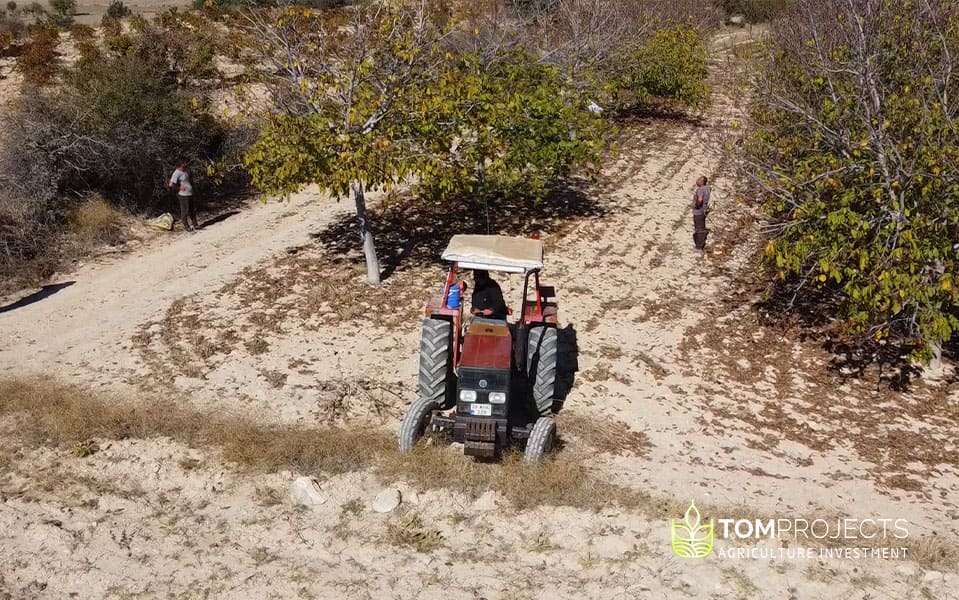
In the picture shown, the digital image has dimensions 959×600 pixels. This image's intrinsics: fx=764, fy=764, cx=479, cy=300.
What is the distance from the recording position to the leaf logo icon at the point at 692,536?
689cm

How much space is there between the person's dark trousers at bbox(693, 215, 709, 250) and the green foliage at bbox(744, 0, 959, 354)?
263cm

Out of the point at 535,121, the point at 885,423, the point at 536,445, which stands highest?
the point at 535,121

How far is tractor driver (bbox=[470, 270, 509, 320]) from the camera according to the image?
330 inches

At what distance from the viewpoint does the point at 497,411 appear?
25.3 feet

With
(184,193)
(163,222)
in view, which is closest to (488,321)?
(184,193)

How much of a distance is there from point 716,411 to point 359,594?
17.4 ft

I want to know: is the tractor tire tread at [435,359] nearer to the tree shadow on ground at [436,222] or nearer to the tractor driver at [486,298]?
the tractor driver at [486,298]

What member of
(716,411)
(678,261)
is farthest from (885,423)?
(678,261)

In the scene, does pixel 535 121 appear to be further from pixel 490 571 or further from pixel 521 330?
pixel 490 571

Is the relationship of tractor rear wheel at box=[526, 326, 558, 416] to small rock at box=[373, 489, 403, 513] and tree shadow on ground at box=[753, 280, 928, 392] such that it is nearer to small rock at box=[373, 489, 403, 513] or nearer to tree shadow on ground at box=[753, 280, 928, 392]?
small rock at box=[373, 489, 403, 513]

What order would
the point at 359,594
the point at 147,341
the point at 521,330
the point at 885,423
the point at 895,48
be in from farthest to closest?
the point at 895,48
the point at 147,341
the point at 885,423
the point at 521,330
the point at 359,594

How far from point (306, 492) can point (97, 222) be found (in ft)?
36.3

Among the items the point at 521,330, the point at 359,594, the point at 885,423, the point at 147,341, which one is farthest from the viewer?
the point at 147,341

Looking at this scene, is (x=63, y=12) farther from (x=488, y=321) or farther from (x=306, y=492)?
(x=306, y=492)
